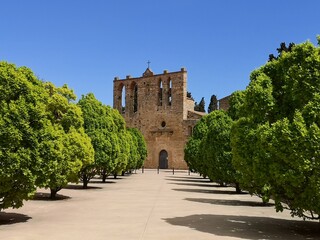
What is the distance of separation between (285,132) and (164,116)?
2083 inches

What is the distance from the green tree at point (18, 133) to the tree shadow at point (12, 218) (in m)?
0.50

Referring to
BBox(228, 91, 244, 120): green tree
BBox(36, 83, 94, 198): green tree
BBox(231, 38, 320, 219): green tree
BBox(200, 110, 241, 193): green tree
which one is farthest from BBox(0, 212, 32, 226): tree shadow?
BBox(228, 91, 244, 120): green tree

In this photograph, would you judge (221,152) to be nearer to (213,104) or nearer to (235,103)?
(235,103)

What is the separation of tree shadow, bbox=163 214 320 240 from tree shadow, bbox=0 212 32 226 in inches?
148

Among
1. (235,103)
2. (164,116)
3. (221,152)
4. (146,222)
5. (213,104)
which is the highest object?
(213,104)

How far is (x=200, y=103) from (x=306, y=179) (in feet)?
232

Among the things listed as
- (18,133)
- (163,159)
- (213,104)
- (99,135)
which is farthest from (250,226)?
(213,104)

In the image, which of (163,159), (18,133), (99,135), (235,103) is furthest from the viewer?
(163,159)

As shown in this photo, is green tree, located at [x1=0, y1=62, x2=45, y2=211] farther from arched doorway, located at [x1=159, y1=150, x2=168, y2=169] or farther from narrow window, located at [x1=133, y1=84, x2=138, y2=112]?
narrow window, located at [x1=133, y1=84, x2=138, y2=112]

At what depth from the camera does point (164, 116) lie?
6191 cm

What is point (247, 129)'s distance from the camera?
37.3ft

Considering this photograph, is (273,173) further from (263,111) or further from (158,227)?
(158,227)

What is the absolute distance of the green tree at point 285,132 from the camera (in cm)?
889

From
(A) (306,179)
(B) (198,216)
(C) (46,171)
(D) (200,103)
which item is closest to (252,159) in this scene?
(A) (306,179)
